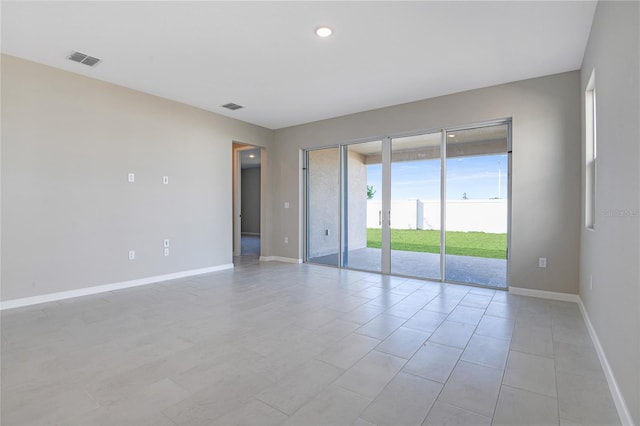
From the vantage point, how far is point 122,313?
3.34 m

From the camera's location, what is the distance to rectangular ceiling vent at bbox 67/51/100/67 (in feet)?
11.4

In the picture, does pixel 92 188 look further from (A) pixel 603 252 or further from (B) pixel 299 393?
(A) pixel 603 252

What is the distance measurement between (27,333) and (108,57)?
118 inches

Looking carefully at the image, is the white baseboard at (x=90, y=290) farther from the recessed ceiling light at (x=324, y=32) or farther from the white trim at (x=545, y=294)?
the white trim at (x=545, y=294)

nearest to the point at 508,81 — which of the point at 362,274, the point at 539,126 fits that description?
the point at 539,126

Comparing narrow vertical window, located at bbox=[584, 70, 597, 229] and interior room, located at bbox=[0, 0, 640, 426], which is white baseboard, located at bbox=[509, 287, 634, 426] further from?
narrow vertical window, located at bbox=[584, 70, 597, 229]

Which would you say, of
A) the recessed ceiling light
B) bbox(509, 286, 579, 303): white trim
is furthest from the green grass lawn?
the recessed ceiling light

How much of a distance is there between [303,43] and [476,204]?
331cm

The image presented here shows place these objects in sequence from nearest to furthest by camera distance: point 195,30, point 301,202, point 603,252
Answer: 1. point 603,252
2. point 195,30
3. point 301,202

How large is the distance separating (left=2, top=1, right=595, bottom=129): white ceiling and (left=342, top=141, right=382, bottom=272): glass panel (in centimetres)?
136

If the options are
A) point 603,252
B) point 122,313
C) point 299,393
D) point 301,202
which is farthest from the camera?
point 301,202

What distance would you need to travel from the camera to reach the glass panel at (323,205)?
6102 millimetres

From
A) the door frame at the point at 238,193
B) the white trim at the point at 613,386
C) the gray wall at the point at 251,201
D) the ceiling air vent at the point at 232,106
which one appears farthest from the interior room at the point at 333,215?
the gray wall at the point at 251,201

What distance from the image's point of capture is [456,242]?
476cm
